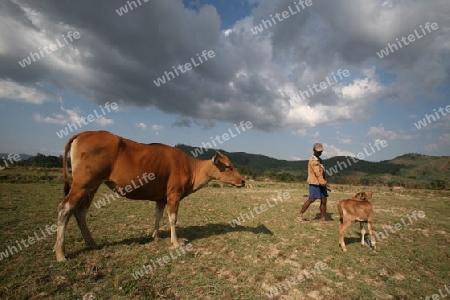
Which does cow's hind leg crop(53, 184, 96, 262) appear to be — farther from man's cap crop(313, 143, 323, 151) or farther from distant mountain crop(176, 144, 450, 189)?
distant mountain crop(176, 144, 450, 189)

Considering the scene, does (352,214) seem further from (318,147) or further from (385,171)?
(385,171)

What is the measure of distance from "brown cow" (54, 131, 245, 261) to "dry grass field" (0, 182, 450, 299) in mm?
722

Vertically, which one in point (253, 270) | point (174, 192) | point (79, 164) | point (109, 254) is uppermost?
point (79, 164)

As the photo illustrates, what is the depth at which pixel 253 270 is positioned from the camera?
5.28 m

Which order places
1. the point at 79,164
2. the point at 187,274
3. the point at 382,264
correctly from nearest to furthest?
the point at 187,274 < the point at 79,164 < the point at 382,264

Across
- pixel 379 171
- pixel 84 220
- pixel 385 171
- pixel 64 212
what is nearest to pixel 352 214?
pixel 84 220

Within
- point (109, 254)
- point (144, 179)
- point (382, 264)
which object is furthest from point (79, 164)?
point (382, 264)

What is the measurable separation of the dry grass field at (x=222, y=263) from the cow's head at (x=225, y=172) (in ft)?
5.53

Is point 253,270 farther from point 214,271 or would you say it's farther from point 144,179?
point 144,179

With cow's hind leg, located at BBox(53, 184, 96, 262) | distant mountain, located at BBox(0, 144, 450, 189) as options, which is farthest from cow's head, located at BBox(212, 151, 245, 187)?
distant mountain, located at BBox(0, 144, 450, 189)

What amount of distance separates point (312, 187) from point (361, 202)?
2.45 metres

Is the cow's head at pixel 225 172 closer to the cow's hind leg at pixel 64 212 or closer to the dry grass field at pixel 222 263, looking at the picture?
the dry grass field at pixel 222 263

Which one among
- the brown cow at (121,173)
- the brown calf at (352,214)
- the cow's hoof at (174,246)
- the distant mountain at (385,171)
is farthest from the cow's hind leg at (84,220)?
the distant mountain at (385,171)

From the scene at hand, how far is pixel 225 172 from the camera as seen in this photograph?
787cm
